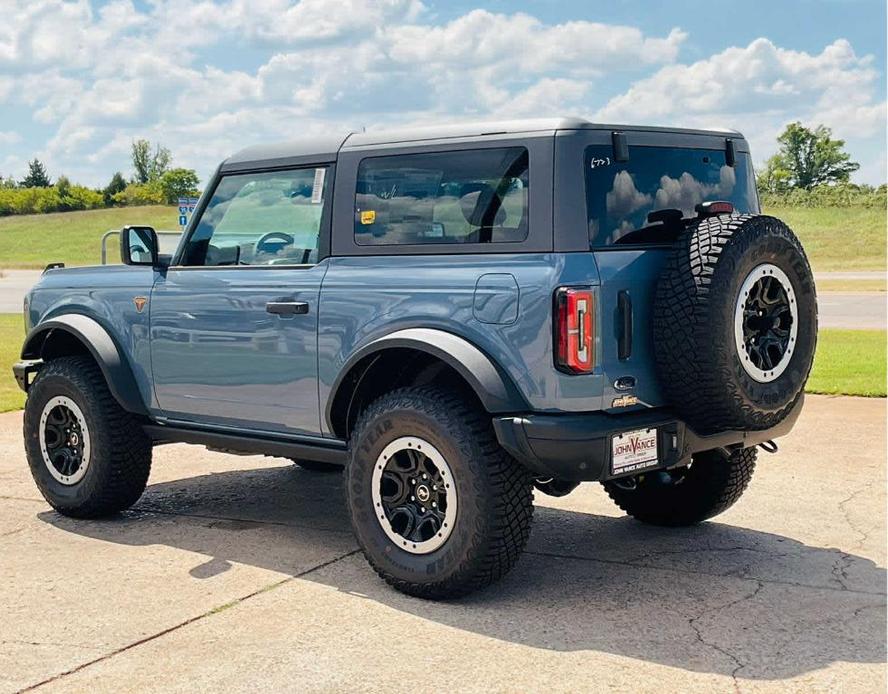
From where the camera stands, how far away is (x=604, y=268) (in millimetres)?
4625

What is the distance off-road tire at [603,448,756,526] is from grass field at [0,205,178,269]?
178ft

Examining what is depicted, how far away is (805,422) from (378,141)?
5.12 meters

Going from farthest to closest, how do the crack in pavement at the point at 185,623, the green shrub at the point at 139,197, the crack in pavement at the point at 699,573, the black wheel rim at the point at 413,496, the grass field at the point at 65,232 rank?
the green shrub at the point at 139,197, the grass field at the point at 65,232, the crack in pavement at the point at 699,573, the black wheel rim at the point at 413,496, the crack in pavement at the point at 185,623

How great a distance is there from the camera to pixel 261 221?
19.1 feet

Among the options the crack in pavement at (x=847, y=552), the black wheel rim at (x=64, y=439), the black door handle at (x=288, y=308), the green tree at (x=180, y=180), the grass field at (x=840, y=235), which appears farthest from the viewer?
the green tree at (x=180, y=180)

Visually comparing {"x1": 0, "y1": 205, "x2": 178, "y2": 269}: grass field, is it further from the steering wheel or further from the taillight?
the taillight

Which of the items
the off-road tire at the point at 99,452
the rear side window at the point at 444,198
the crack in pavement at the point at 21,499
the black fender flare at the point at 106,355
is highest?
the rear side window at the point at 444,198

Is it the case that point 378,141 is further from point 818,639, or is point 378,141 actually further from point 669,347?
point 818,639

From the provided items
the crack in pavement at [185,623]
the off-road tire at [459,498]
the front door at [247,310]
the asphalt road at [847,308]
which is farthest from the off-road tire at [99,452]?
the asphalt road at [847,308]

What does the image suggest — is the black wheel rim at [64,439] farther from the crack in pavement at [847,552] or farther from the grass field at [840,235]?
the grass field at [840,235]

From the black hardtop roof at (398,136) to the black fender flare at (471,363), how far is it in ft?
2.88

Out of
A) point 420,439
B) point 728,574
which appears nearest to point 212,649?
point 420,439

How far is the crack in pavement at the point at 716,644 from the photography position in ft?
13.4

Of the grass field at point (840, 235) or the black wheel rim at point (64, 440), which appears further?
the grass field at point (840, 235)
